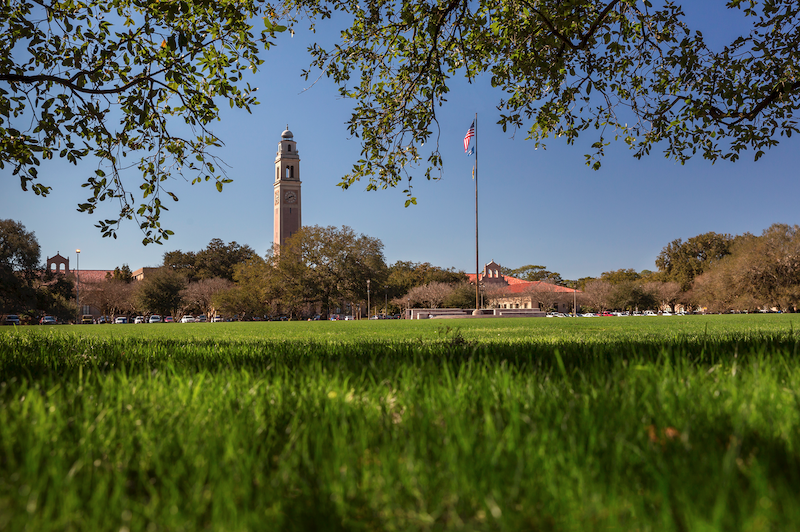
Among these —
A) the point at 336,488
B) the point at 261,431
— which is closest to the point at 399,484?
the point at 336,488

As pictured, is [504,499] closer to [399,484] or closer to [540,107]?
[399,484]

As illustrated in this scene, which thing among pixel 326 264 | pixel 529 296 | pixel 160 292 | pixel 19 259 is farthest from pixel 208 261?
pixel 529 296

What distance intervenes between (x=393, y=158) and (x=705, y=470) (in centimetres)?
678

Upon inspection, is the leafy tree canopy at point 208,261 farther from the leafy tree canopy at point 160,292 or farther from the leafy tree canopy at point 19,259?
the leafy tree canopy at point 19,259

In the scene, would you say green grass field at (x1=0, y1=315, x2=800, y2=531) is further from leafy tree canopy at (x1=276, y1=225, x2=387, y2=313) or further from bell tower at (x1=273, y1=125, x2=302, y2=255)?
bell tower at (x1=273, y1=125, x2=302, y2=255)

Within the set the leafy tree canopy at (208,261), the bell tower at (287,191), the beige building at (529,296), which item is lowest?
the beige building at (529,296)

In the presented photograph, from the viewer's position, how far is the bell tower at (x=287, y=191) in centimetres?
10625

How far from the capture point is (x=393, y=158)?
7750mm

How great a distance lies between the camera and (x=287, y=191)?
108 meters

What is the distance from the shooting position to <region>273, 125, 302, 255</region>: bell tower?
106 meters

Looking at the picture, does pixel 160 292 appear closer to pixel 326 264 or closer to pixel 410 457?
pixel 326 264

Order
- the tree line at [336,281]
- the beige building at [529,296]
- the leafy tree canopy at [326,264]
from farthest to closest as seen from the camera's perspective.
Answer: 1. the beige building at [529,296]
2. the leafy tree canopy at [326,264]
3. the tree line at [336,281]

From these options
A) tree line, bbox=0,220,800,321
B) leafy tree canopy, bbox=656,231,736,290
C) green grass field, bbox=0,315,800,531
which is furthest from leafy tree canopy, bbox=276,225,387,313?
leafy tree canopy, bbox=656,231,736,290

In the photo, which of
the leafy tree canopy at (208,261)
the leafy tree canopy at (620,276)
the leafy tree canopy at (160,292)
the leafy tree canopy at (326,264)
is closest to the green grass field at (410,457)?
the leafy tree canopy at (326,264)
